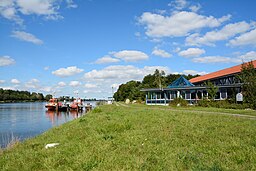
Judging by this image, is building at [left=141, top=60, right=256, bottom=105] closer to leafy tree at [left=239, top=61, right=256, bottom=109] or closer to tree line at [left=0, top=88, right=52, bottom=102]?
leafy tree at [left=239, top=61, right=256, bottom=109]

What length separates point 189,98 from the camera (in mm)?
44812

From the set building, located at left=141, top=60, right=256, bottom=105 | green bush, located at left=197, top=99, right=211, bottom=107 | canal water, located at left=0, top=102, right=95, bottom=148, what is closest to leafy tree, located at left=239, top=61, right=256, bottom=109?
building, located at left=141, top=60, right=256, bottom=105

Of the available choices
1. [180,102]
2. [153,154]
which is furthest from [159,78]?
[153,154]

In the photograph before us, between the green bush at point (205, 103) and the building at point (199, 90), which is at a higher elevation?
the building at point (199, 90)

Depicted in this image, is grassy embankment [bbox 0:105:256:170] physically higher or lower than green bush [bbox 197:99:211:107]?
lower

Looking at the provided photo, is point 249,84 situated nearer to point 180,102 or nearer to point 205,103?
point 205,103

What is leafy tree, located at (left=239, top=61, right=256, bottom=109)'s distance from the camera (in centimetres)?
2723

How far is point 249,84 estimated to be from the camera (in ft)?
91.0

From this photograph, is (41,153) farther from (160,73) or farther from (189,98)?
(160,73)

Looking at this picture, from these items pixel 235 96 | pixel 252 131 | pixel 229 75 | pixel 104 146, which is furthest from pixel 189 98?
pixel 104 146

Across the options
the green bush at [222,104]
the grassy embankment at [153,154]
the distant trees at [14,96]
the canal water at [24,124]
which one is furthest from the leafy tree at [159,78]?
the distant trees at [14,96]

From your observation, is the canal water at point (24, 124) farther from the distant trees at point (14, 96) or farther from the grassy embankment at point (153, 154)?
the distant trees at point (14, 96)

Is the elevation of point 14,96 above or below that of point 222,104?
above

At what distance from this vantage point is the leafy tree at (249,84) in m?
27.2
